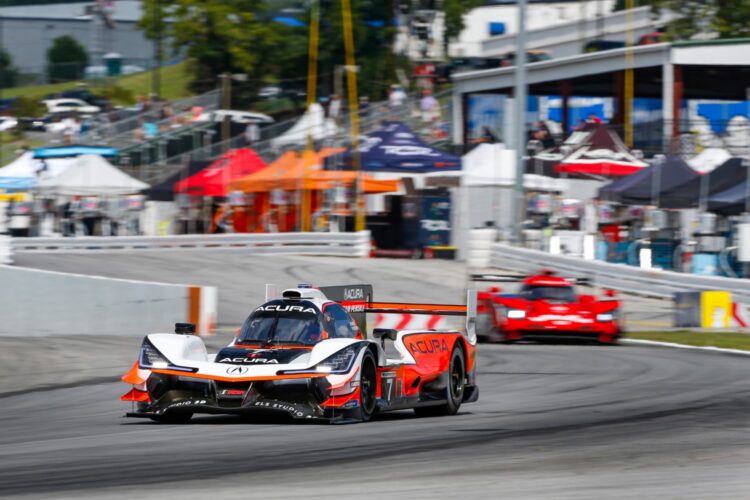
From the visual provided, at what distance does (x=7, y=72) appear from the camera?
63469 mm

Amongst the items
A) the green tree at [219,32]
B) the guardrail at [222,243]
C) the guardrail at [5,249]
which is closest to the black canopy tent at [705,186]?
the guardrail at [222,243]

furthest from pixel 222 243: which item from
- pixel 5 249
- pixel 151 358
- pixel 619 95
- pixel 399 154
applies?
pixel 151 358

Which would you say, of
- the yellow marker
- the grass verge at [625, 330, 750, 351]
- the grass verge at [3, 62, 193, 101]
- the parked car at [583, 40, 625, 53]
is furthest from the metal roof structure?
the grass verge at [3, 62, 193, 101]

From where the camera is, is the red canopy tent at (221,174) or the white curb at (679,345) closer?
the white curb at (679,345)

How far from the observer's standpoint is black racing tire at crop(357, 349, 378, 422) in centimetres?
1004

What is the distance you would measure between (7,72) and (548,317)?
48.4m

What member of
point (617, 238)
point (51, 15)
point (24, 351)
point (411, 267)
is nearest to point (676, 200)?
point (617, 238)

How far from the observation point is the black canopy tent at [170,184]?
3588 centimetres

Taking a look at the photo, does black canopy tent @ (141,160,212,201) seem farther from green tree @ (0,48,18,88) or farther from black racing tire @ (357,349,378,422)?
green tree @ (0,48,18,88)

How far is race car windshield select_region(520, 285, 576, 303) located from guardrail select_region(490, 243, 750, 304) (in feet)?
19.6

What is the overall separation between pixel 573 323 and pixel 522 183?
38.9ft

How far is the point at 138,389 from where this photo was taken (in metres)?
10.1

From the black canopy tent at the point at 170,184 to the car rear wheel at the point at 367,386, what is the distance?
85.7ft

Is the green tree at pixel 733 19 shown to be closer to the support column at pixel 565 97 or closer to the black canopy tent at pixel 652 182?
the support column at pixel 565 97
